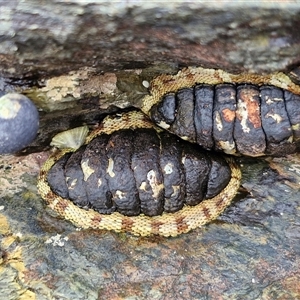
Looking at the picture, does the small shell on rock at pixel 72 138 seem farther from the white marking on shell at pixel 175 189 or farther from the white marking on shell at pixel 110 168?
the white marking on shell at pixel 175 189

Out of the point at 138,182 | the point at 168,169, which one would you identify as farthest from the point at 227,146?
the point at 138,182

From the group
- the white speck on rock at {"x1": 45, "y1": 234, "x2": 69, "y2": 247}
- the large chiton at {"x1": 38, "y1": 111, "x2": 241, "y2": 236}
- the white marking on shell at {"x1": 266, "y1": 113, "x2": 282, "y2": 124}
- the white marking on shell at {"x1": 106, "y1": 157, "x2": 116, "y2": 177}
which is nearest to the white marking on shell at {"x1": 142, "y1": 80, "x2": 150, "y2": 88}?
the large chiton at {"x1": 38, "y1": 111, "x2": 241, "y2": 236}

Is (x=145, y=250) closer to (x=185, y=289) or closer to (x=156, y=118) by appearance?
(x=185, y=289)

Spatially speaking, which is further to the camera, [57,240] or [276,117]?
[57,240]

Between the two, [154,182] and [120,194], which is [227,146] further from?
[120,194]

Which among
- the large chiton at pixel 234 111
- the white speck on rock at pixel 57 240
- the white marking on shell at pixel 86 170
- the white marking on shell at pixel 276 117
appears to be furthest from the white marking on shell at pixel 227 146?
the white speck on rock at pixel 57 240

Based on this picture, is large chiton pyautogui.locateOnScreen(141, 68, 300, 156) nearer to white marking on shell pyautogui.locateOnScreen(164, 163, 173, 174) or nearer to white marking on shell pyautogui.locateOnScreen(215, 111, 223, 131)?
white marking on shell pyautogui.locateOnScreen(215, 111, 223, 131)
